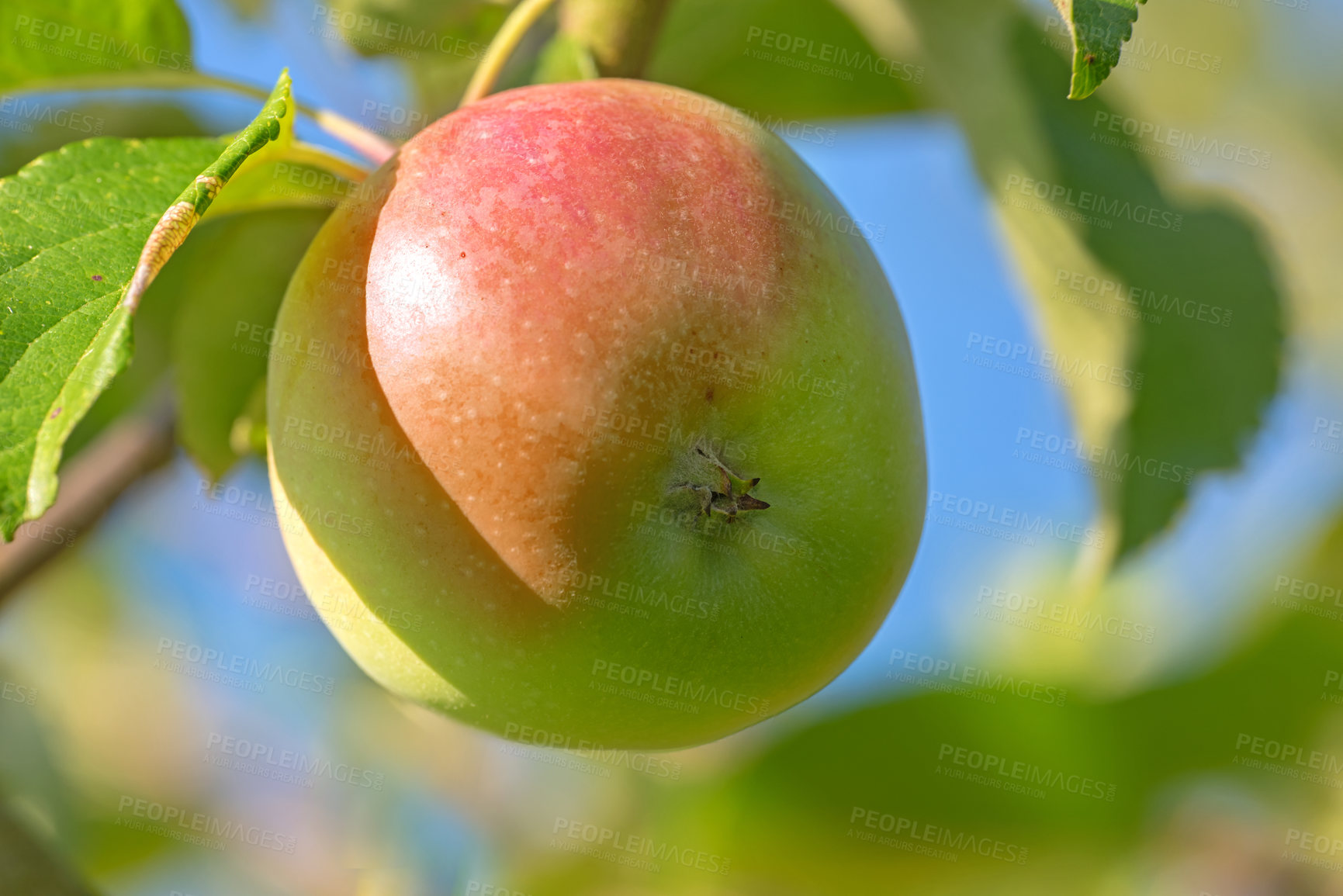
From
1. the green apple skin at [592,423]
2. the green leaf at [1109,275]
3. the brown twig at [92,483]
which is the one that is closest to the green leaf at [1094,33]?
the green apple skin at [592,423]

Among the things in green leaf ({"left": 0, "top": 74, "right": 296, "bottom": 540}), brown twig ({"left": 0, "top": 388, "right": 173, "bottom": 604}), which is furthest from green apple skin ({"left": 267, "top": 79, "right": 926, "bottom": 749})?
brown twig ({"left": 0, "top": 388, "right": 173, "bottom": 604})

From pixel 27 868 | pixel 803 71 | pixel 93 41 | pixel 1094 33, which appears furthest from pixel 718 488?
pixel 803 71

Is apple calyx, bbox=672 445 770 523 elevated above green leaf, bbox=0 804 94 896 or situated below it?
above

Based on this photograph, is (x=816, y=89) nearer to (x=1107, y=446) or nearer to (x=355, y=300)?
(x=1107, y=446)

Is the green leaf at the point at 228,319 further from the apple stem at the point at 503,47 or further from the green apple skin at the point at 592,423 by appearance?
the green apple skin at the point at 592,423

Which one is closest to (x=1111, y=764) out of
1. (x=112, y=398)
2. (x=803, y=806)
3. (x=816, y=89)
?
(x=803, y=806)

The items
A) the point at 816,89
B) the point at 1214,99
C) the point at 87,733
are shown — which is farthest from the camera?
the point at 1214,99

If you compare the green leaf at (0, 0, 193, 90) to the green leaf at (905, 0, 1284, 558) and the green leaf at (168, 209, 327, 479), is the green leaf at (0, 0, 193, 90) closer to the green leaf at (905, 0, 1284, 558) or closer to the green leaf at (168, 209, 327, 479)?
the green leaf at (168, 209, 327, 479)
